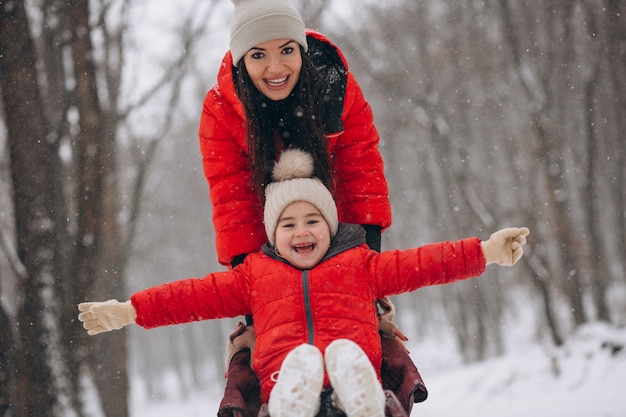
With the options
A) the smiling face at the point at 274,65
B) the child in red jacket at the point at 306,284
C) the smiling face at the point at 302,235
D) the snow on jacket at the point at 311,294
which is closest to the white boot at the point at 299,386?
the child in red jacket at the point at 306,284

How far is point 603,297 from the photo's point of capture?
40.2 ft

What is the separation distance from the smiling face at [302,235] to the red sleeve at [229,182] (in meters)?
0.29

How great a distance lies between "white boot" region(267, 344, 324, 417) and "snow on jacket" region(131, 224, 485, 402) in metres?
0.37

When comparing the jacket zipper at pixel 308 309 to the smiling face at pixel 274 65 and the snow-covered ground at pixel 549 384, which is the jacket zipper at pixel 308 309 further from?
the snow-covered ground at pixel 549 384

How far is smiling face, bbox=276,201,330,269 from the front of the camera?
123 inches

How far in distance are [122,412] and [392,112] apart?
11710mm

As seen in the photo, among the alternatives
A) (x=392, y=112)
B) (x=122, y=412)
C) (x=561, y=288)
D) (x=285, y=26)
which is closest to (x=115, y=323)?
(x=285, y=26)

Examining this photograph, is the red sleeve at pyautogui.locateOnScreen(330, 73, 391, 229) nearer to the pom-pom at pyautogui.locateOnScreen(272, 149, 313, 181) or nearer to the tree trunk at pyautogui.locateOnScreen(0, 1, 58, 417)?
the pom-pom at pyautogui.locateOnScreen(272, 149, 313, 181)

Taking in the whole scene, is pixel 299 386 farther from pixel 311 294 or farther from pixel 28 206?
pixel 28 206

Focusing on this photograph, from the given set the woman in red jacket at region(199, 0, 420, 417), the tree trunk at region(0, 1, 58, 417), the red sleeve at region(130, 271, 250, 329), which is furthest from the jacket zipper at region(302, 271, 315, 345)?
the tree trunk at region(0, 1, 58, 417)

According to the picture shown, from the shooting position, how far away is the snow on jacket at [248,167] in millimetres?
3432

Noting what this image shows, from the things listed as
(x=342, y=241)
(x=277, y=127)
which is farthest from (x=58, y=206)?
(x=342, y=241)

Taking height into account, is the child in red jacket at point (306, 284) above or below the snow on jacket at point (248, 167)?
below

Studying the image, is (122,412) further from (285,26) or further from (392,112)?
(392,112)
